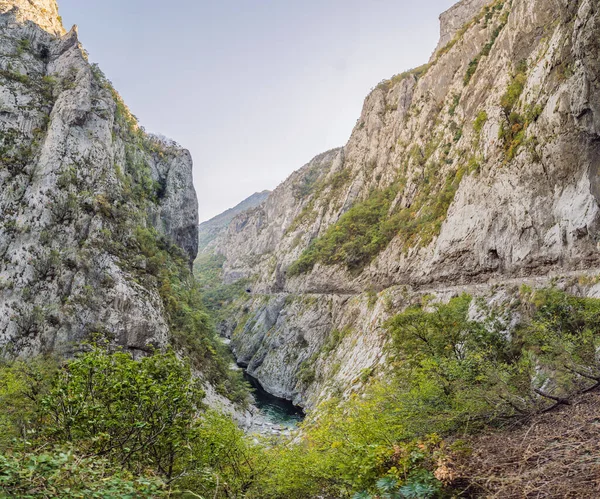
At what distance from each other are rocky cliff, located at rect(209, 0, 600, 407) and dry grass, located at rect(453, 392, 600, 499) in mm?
13383

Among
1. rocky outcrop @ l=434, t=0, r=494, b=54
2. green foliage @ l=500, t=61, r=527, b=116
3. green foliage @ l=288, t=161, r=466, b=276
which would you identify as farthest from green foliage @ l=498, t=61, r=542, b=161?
rocky outcrop @ l=434, t=0, r=494, b=54

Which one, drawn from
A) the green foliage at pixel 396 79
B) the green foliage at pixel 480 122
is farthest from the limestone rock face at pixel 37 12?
the green foliage at pixel 480 122

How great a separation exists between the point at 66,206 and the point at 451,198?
3958 cm

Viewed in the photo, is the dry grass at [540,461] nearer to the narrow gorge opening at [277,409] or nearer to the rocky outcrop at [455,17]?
the narrow gorge opening at [277,409]

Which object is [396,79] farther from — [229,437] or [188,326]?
[229,437]

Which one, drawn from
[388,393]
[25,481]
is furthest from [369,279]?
[25,481]

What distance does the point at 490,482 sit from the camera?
4.34m

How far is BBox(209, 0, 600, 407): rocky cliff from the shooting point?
65.0 ft

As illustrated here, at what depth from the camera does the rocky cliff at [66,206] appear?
2898cm

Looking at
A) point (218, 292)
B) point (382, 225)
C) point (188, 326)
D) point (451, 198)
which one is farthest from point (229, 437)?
point (218, 292)

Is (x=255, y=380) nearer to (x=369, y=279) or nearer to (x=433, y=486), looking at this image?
(x=369, y=279)

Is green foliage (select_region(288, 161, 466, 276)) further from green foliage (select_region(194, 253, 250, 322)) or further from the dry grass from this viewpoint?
green foliage (select_region(194, 253, 250, 322))

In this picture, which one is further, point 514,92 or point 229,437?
point 514,92

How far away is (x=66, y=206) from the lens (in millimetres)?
33938
